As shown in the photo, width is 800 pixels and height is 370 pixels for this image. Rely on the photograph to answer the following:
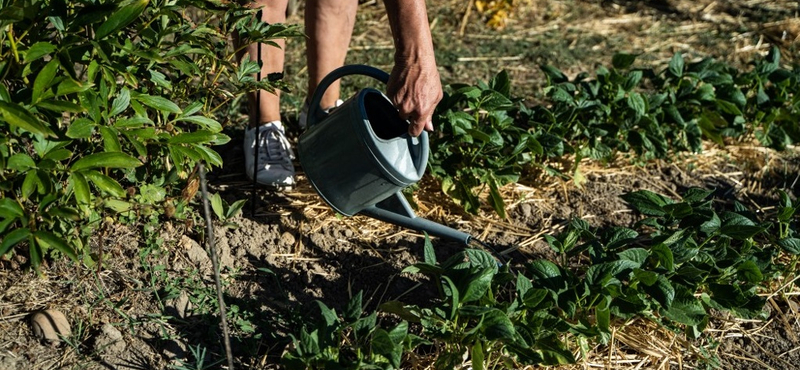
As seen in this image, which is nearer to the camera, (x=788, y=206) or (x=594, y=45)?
(x=788, y=206)

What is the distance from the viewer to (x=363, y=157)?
7.56 feet

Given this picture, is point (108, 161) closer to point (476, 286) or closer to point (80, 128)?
point (80, 128)

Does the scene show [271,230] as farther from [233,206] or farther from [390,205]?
[390,205]

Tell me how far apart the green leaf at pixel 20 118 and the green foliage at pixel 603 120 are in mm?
1319

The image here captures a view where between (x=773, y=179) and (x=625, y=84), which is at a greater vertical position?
(x=625, y=84)

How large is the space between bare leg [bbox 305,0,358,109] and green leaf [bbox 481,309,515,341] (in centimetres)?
125

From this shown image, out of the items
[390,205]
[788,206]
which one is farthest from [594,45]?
[390,205]

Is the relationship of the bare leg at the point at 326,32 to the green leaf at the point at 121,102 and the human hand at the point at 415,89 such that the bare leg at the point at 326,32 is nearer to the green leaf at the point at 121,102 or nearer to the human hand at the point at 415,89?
the human hand at the point at 415,89

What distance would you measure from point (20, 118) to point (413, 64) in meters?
0.98

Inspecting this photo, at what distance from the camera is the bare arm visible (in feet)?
7.25

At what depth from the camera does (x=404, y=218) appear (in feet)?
8.20

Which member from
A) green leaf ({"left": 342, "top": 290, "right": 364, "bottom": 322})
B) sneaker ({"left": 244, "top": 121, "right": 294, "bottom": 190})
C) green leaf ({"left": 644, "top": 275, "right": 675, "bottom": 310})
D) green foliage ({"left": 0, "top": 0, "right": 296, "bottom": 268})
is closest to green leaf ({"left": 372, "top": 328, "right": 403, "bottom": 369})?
green leaf ({"left": 342, "top": 290, "right": 364, "bottom": 322})

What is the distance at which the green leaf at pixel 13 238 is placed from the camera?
1.74m

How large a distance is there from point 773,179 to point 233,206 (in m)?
2.13
